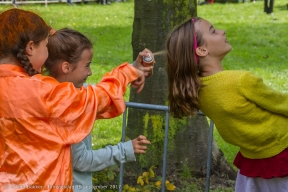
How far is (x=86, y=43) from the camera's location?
344 centimetres

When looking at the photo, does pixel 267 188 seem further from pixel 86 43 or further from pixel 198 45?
pixel 86 43

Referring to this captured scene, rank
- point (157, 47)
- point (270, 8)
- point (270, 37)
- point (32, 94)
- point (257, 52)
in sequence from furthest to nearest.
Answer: point (270, 8)
point (270, 37)
point (257, 52)
point (157, 47)
point (32, 94)

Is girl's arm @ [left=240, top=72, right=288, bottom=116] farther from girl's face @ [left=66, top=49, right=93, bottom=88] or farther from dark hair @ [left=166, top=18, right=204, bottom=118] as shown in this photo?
girl's face @ [left=66, top=49, right=93, bottom=88]

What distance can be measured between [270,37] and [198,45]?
11.9 m

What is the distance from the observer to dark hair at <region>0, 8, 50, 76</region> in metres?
2.99

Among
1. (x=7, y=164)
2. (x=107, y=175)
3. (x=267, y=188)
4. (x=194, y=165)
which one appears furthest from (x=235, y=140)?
(x=194, y=165)

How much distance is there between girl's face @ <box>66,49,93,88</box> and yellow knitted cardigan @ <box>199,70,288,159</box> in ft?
2.10

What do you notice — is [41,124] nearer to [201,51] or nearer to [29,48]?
[29,48]

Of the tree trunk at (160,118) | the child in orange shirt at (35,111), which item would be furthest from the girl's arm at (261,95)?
the tree trunk at (160,118)

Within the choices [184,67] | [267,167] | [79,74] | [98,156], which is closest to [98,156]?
[98,156]

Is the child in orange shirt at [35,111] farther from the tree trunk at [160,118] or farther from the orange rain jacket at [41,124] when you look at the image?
the tree trunk at [160,118]

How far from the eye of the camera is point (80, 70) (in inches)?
134

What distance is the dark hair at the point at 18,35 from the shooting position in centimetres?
299

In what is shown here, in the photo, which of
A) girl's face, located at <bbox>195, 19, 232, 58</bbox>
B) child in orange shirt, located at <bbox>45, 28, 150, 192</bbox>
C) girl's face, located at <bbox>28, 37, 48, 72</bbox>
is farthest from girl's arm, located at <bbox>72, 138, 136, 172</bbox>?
girl's face, located at <bbox>195, 19, 232, 58</bbox>
